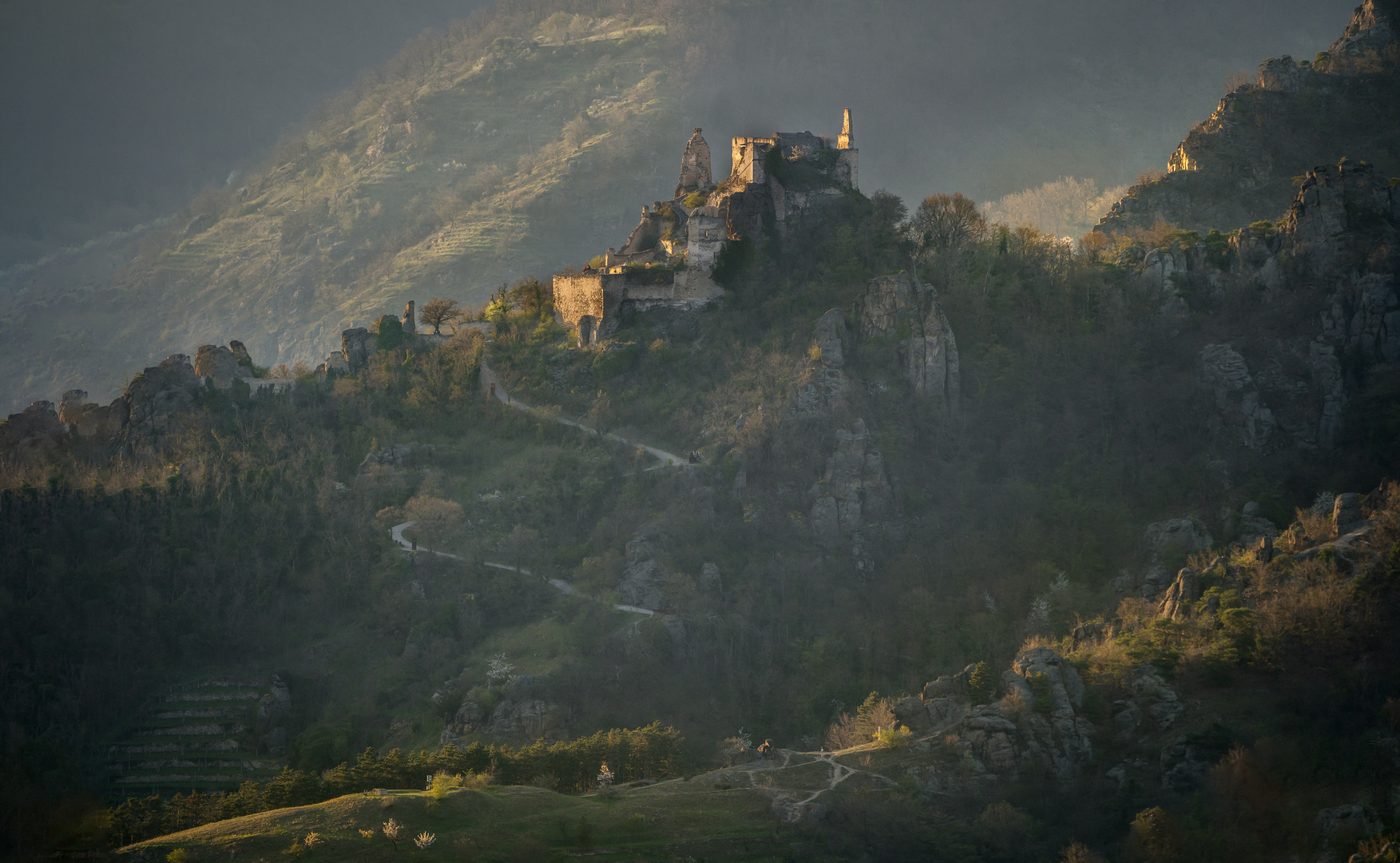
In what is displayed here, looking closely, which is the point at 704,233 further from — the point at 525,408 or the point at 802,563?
the point at 802,563

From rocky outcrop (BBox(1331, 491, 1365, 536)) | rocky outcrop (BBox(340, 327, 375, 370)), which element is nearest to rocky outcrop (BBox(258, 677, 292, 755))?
rocky outcrop (BBox(340, 327, 375, 370))

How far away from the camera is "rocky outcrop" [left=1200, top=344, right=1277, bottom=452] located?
2087 inches

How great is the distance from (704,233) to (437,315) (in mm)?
19879

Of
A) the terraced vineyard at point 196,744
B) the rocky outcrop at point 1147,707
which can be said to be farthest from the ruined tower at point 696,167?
the rocky outcrop at point 1147,707

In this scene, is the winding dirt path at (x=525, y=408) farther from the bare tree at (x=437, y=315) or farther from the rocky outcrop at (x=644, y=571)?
the rocky outcrop at (x=644, y=571)

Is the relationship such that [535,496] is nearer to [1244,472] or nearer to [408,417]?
[408,417]

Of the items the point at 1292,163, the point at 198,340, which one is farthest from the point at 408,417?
the point at 198,340

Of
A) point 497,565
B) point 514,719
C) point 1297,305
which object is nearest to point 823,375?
point 497,565

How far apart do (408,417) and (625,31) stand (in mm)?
129409

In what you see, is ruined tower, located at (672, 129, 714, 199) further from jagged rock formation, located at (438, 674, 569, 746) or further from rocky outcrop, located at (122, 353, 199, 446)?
jagged rock formation, located at (438, 674, 569, 746)

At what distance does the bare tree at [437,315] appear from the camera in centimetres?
7362

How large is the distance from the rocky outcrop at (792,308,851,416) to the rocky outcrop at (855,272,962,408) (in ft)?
7.29

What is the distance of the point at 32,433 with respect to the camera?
64000 millimetres

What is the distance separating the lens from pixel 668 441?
203 feet
